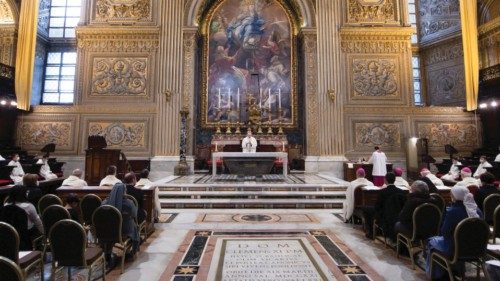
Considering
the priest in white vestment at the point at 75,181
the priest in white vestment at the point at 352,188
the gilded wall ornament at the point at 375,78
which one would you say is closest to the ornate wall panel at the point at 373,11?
the gilded wall ornament at the point at 375,78

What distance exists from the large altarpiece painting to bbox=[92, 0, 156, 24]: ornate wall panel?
269 centimetres

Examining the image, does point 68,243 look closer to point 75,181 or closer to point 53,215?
point 53,215

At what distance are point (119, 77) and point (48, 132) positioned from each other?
12.2 feet

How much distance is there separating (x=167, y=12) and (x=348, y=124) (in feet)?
30.7

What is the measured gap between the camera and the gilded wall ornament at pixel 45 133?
13178mm

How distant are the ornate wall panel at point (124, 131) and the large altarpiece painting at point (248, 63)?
8.64ft

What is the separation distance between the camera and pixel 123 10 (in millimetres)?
14312

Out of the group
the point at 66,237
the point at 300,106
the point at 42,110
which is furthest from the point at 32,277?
the point at 300,106

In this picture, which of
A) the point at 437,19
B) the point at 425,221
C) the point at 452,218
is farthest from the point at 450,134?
the point at 452,218

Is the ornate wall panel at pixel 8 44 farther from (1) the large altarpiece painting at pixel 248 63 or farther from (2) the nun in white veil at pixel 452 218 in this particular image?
(2) the nun in white veil at pixel 452 218

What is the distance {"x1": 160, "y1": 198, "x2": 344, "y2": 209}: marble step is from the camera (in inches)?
323

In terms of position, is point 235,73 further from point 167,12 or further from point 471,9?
point 471,9

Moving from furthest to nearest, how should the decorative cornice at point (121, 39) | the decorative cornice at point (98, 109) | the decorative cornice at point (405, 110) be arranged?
the decorative cornice at point (121, 39) → the decorative cornice at point (405, 110) → the decorative cornice at point (98, 109)

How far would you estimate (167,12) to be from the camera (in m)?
13.9
